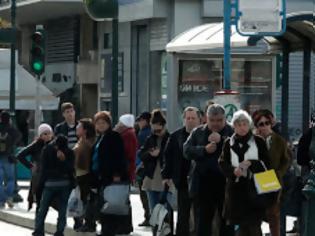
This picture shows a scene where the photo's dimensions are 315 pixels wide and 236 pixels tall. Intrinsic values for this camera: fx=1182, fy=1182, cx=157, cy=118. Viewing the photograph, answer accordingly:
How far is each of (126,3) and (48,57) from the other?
39.5ft

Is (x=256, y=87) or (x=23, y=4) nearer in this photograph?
(x=256, y=87)

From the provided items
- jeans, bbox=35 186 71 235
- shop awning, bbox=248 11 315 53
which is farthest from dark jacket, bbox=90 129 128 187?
shop awning, bbox=248 11 315 53

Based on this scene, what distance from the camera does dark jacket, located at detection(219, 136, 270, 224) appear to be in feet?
41.8

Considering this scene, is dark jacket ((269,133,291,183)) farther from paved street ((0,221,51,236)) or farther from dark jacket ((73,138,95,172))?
paved street ((0,221,51,236))

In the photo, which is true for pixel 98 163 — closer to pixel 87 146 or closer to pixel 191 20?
pixel 87 146

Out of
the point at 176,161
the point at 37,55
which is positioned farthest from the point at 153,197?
the point at 37,55

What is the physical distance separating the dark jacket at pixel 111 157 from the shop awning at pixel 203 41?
4071 mm

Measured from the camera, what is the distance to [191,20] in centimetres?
3297

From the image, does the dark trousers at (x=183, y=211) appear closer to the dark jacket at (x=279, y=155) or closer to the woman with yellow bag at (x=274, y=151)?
the woman with yellow bag at (x=274, y=151)

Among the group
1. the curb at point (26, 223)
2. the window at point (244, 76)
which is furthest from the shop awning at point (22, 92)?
the window at point (244, 76)

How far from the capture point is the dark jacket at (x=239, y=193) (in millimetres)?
12734

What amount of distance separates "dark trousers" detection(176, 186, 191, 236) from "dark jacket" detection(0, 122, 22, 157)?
26.0 feet

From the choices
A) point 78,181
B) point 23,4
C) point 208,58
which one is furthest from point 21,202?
point 23,4

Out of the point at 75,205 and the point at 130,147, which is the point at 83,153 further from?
the point at 75,205
